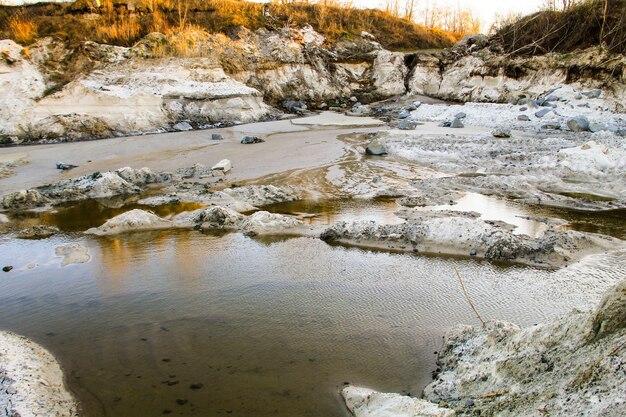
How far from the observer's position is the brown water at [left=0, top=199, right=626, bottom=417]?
9.40ft

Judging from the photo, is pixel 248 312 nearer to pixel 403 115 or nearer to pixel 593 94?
pixel 403 115

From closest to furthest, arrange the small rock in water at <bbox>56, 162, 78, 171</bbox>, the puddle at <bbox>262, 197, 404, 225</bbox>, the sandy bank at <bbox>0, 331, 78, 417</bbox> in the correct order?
1. the sandy bank at <bbox>0, 331, 78, 417</bbox>
2. the puddle at <bbox>262, 197, 404, 225</bbox>
3. the small rock in water at <bbox>56, 162, 78, 171</bbox>

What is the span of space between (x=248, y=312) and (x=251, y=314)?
0.05 metres

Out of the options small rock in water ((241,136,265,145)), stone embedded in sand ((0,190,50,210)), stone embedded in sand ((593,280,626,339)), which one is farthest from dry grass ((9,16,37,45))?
stone embedded in sand ((593,280,626,339))

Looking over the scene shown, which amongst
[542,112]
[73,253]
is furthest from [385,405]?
[542,112]

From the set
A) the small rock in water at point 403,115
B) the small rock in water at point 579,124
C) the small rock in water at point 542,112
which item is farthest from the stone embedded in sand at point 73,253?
the small rock in water at point 403,115

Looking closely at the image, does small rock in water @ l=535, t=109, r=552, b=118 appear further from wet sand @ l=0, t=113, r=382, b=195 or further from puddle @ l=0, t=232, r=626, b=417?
puddle @ l=0, t=232, r=626, b=417

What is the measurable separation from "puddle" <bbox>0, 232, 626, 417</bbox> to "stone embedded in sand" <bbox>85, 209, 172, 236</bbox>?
41 centimetres

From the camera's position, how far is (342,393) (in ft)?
9.11

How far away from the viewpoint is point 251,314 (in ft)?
12.4

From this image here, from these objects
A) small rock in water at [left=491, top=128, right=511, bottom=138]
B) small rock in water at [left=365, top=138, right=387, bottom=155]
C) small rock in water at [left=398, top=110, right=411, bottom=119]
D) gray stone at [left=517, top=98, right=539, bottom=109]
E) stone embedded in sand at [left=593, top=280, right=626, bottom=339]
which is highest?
gray stone at [left=517, top=98, right=539, bottom=109]

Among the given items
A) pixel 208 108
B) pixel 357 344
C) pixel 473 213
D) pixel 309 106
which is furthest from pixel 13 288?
pixel 309 106

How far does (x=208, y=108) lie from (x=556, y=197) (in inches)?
546

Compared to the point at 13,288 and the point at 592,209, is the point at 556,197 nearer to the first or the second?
the point at 592,209
